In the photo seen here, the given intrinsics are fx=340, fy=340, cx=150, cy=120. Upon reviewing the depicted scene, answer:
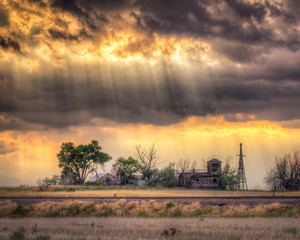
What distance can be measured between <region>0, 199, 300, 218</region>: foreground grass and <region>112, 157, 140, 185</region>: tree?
63881mm

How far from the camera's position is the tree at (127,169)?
315 feet

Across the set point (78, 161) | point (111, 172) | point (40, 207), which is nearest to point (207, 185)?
point (111, 172)

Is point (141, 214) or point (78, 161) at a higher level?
point (78, 161)

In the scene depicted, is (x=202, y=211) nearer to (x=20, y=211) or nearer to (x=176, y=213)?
(x=176, y=213)

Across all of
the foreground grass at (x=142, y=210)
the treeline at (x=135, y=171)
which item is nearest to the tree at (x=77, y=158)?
the treeline at (x=135, y=171)

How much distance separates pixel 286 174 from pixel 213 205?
174 feet

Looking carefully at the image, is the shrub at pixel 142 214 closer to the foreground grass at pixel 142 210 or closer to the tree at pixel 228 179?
the foreground grass at pixel 142 210

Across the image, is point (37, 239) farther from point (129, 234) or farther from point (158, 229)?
point (158, 229)

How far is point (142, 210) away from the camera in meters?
31.0

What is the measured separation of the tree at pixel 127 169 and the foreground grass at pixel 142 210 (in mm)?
63881

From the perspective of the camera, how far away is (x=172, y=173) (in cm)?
8581

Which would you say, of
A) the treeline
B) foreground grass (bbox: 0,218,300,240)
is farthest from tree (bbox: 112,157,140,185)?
foreground grass (bbox: 0,218,300,240)

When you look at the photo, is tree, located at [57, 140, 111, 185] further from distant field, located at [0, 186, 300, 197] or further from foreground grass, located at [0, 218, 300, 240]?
foreground grass, located at [0, 218, 300, 240]

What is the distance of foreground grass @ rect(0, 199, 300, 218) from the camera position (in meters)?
30.0
